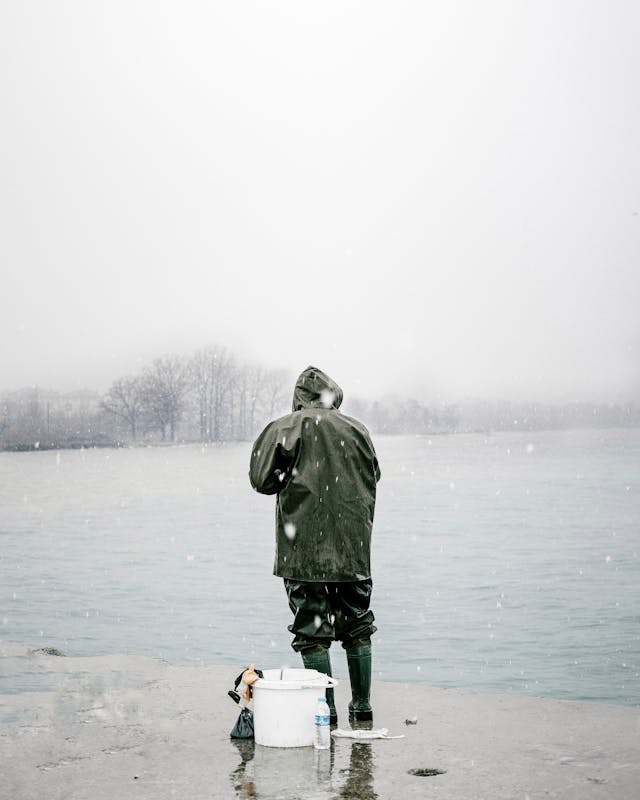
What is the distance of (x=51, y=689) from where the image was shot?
612 cm

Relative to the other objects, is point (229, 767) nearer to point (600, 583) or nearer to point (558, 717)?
point (558, 717)

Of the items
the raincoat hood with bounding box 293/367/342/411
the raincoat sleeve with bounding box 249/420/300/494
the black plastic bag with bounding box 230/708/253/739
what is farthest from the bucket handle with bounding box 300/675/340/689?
the raincoat hood with bounding box 293/367/342/411

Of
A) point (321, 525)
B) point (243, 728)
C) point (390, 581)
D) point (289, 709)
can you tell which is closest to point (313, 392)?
point (321, 525)

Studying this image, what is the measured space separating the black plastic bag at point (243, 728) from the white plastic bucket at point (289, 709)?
0.13 m

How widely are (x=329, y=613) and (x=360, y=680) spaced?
0.36 m

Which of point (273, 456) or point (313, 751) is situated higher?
point (273, 456)

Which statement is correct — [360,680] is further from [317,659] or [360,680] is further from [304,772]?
[304,772]

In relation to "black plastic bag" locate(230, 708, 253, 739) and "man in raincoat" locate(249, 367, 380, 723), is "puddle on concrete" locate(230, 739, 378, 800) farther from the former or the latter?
"man in raincoat" locate(249, 367, 380, 723)

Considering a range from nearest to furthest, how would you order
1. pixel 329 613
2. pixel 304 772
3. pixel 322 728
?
pixel 304 772
pixel 322 728
pixel 329 613

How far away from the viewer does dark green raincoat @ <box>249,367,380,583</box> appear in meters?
4.71

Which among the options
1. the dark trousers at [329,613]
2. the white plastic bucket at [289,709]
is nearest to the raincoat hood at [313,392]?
the dark trousers at [329,613]

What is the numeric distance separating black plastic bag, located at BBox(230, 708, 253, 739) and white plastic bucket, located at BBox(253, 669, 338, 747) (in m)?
0.13

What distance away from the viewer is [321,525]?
474 cm

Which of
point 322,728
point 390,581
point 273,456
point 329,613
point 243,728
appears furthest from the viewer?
point 390,581
